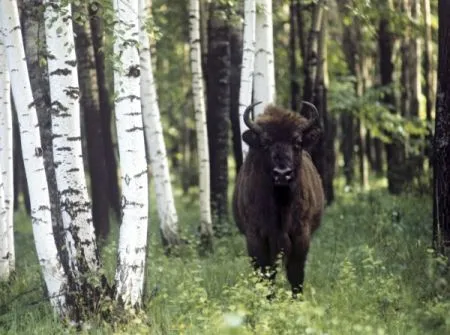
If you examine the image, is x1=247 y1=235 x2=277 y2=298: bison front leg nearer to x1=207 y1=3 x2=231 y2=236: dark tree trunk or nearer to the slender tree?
the slender tree

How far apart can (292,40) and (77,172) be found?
13.4m

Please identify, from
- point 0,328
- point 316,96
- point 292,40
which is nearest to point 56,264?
point 0,328

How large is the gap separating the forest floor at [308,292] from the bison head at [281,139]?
4.00 ft

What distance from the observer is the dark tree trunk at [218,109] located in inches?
640

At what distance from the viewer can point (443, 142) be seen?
990 cm

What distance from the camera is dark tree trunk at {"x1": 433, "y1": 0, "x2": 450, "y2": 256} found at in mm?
9844

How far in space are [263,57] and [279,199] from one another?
11.2 ft

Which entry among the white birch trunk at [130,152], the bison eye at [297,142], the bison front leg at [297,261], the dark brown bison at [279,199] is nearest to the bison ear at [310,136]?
the dark brown bison at [279,199]

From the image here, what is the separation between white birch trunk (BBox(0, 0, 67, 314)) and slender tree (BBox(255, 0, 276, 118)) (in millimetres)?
4320

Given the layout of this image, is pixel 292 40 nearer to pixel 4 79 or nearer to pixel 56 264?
pixel 4 79

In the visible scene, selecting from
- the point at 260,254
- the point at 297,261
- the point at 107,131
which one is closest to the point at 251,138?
the point at 260,254

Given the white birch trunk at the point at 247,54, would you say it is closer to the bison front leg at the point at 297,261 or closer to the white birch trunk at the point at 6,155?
the bison front leg at the point at 297,261

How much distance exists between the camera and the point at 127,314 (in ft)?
27.8

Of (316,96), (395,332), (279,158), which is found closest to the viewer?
(395,332)
